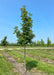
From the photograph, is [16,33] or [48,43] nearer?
[16,33]

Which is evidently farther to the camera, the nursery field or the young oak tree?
the young oak tree

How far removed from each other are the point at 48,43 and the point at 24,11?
50313mm

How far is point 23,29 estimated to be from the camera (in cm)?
719

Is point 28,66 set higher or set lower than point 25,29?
lower

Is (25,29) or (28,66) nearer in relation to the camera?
(25,29)

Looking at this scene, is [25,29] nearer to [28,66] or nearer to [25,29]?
[25,29]

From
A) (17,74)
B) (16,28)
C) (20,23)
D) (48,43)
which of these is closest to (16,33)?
(16,28)

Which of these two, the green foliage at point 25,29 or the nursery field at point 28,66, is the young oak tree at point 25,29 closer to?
the green foliage at point 25,29

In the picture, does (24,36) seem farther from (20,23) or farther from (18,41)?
(20,23)

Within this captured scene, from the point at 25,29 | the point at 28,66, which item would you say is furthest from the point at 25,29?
the point at 28,66

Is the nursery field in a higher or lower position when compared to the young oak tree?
lower

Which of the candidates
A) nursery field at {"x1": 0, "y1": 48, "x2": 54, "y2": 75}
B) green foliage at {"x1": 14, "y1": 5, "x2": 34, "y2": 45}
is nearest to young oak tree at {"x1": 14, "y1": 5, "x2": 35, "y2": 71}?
green foliage at {"x1": 14, "y1": 5, "x2": 34, "y2": 45}

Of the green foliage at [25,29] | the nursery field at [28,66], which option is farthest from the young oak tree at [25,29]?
the nursery field at [28,66]

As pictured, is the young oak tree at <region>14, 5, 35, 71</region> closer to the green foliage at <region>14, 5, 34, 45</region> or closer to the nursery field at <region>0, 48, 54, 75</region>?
the green foliage at <region>14, 5, 34, 45</region>
